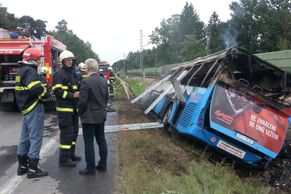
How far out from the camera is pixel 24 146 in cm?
659

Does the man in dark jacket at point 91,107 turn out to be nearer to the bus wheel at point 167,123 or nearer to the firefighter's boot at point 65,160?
the firefighter's boot at point 65,160

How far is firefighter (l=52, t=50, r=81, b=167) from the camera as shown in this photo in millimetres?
6754

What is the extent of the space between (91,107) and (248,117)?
3.20 metres

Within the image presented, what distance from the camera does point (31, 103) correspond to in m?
6.39

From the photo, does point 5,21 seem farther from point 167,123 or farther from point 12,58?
point 167,123

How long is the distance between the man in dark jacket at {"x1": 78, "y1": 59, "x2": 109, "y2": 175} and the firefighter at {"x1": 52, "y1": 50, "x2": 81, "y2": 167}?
0.45 m

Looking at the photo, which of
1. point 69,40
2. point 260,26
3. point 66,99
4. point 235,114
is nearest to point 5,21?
point 69,40

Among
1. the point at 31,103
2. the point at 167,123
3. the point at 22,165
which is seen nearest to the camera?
the point at 31,103

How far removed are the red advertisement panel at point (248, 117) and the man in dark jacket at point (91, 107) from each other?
2398mm

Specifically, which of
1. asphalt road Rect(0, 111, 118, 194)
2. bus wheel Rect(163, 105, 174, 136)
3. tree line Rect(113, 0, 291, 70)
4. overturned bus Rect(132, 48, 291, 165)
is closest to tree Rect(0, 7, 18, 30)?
tree line Rect(113, 0, 291, 70)

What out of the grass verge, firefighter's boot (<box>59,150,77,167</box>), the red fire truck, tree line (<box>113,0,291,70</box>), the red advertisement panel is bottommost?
the grass verge

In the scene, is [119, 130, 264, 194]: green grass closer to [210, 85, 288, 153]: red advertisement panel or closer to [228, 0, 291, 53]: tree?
[210, 85, 288, 153]: red advertisement panel

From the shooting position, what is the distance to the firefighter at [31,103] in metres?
6.30

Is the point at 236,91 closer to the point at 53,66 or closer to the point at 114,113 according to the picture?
the point at 114,113
